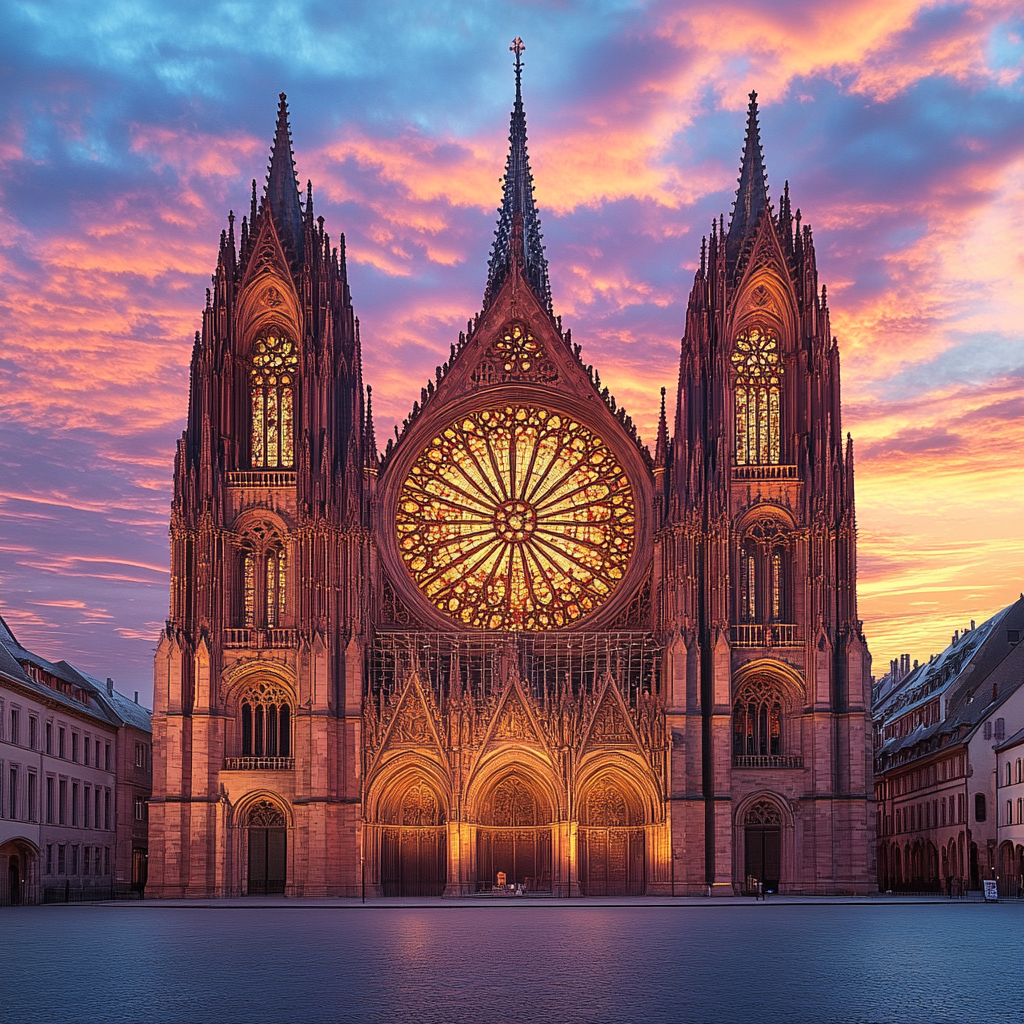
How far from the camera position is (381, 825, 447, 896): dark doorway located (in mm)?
71938

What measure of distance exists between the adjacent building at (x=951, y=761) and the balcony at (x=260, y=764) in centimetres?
3129

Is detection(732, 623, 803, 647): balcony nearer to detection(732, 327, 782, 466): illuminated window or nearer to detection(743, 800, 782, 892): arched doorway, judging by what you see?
detection(743, 800, 782, 892): arched doorway

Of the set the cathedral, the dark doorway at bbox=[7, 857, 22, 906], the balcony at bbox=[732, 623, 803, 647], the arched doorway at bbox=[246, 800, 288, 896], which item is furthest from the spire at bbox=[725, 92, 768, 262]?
the dark doorway at bbox=[7, 857, 22, 906]

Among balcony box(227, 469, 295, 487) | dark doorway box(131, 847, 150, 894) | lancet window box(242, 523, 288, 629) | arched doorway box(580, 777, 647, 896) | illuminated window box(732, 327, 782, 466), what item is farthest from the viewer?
dark doorway box(131, 847, 150, 894)

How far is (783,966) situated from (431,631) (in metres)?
46.9

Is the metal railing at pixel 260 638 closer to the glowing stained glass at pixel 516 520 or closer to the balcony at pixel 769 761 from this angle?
the glowing stained glass at pixel 516 520

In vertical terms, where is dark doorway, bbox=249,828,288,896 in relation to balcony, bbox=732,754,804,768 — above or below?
below

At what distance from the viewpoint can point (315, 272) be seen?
255 feet

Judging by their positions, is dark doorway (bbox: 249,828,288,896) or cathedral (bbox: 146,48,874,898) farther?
dark doorway (bbox: 249,828,288,896)

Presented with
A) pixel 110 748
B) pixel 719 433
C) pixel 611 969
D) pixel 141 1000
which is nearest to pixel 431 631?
pixel 719 433

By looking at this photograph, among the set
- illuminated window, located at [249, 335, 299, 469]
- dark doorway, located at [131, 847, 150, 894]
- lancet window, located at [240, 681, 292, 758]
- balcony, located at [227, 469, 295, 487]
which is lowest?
dark doorway, located at [131, 847, 150, 894]

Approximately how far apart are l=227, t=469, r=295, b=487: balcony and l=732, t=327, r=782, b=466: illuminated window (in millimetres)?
21562

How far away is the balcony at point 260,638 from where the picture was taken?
7338cm

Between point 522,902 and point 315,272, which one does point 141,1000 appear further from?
point 315,272
